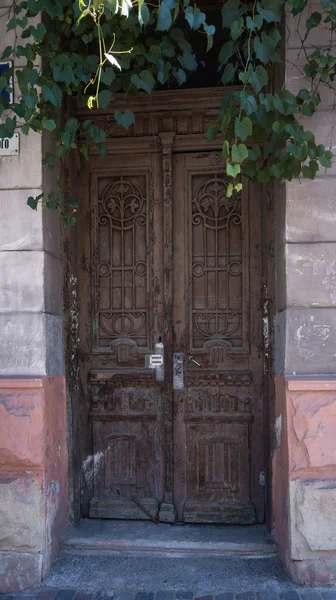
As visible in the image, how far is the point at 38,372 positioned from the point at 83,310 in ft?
2.45

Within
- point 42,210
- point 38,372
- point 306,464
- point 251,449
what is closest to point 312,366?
point 306,464

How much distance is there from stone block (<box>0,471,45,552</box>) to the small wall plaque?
1.92 meters

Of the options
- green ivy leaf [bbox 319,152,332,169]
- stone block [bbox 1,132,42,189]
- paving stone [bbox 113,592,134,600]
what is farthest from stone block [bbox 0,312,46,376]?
green ivy leaf [bbox 319,152,332,169]

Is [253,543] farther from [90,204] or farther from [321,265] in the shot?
[90,204]

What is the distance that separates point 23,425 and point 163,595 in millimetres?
1235

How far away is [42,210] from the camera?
3248 mm

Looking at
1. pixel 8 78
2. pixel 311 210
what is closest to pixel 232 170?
pixel 311 210

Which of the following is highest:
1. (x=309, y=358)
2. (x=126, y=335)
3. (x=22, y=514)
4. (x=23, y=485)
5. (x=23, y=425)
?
(x=126, y=335)

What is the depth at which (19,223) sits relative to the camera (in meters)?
3.25

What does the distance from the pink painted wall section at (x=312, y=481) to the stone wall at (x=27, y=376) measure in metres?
1.43

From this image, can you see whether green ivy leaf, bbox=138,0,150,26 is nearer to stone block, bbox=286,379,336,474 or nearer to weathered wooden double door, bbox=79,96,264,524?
weathered wooden double door, bbox=79,96,264,524

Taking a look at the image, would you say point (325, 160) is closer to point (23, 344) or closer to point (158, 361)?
point (158, 361)

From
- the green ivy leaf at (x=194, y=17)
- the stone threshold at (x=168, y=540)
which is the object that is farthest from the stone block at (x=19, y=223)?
the stone threshold at (x=168, y=540)

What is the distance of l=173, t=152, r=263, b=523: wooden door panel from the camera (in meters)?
3.70
